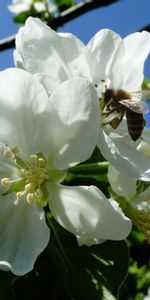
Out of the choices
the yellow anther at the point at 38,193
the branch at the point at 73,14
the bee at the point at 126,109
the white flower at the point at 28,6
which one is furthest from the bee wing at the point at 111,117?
the white flower at the point at 28,6

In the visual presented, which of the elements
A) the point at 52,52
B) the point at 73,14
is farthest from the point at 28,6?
the point at 52,52

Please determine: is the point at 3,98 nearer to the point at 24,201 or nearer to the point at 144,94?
the point at 24,201

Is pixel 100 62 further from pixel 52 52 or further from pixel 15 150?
pixel 15 150

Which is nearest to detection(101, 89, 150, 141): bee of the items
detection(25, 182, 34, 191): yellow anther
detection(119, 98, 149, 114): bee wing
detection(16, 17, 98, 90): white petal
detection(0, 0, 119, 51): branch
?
detection(119, 98, 149, 114): bee wing

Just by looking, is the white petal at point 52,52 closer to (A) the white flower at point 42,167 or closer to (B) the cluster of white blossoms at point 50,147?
(B) the cluster of white blossoms at point 50,147

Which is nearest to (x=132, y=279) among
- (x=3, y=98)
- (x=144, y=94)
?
(x=144, y=94)

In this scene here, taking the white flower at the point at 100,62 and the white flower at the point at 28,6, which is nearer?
the white flower at the point at 100,62

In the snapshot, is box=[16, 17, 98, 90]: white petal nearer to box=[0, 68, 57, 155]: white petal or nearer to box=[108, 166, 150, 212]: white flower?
box=[0, 68, 57, 155]: white petal
